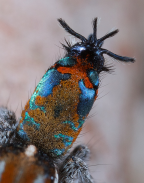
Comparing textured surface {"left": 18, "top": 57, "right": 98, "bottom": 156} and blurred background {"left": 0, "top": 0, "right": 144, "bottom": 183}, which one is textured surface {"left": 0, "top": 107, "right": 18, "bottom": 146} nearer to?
textured surface {"left": 18, "top": 57, "right": 98, "bottom": 156}

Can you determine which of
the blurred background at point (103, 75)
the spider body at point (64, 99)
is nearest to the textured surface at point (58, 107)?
the spider body at point (64, 99)

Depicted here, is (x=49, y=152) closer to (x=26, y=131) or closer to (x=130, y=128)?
(x=26, y=131)

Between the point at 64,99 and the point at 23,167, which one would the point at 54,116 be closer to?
the point at 64,99

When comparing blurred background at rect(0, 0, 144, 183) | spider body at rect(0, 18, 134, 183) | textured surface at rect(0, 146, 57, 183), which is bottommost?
textured surface at rect(0, 146, 57, 183)

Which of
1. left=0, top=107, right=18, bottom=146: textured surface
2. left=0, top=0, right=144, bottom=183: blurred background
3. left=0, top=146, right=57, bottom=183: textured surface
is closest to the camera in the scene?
left=0, top=146, right=57, bottom=183: textured surface

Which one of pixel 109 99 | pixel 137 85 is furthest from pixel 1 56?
pixel 137 85

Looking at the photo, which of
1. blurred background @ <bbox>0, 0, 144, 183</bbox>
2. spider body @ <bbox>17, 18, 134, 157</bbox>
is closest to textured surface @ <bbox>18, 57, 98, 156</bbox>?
spider body @ <bbox>17, 18, 134, 157</bbox>

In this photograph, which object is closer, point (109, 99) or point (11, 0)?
point (11, 0)

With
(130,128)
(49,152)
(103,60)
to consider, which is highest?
(130,128)

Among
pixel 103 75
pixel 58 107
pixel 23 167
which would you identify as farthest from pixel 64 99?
pixel 103 75
